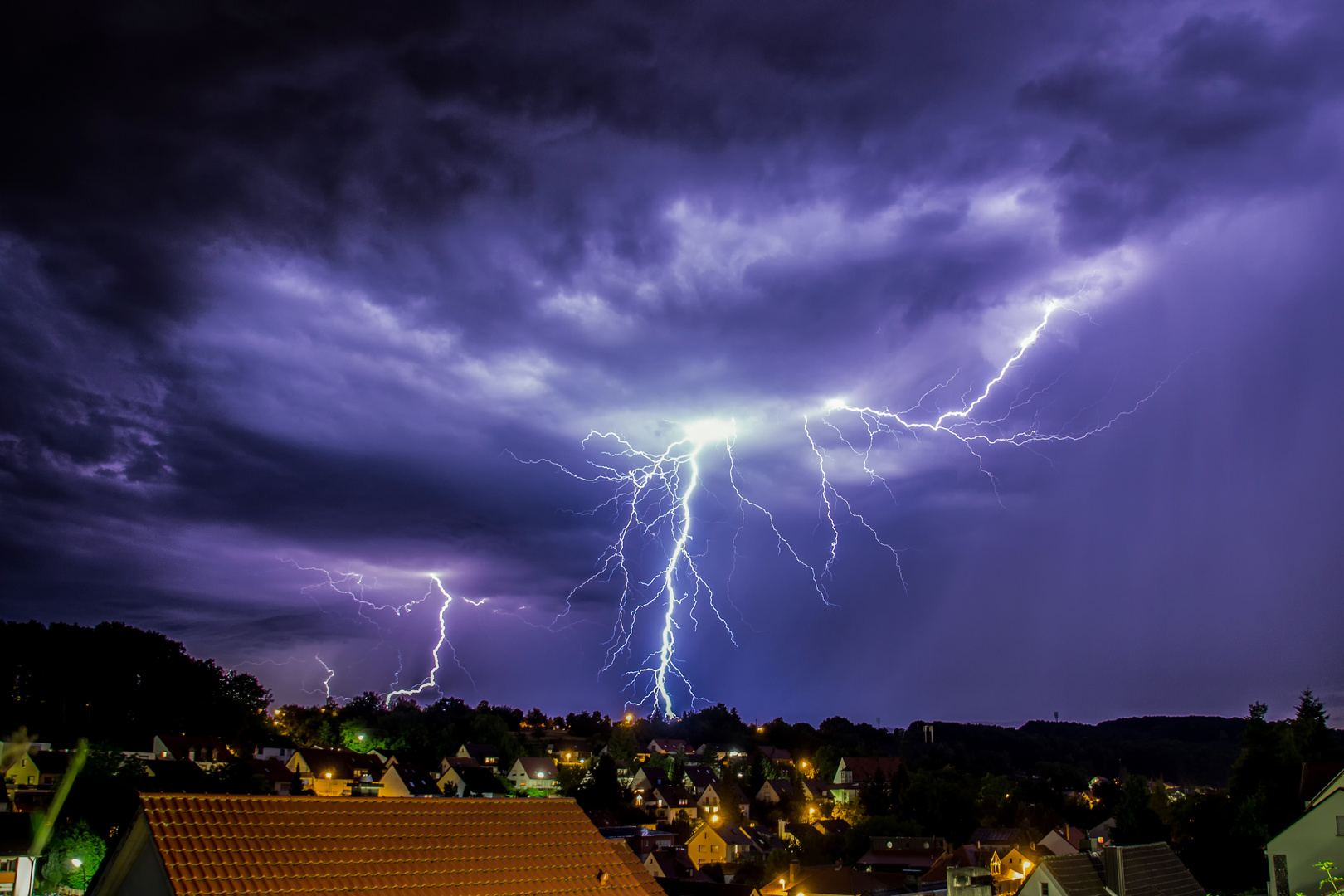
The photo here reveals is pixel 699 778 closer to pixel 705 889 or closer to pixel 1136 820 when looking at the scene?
pixel 1136 820

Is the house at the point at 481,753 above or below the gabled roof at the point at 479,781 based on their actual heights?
above

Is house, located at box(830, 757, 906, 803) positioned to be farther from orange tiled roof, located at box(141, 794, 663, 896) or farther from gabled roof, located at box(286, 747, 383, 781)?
orange tiled roof, located at box(141, 794, 663, 896)

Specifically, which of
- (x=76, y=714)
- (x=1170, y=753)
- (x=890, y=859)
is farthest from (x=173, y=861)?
(x=1170, y=753)

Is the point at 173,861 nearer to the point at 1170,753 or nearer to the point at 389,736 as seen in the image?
the point at 389,736

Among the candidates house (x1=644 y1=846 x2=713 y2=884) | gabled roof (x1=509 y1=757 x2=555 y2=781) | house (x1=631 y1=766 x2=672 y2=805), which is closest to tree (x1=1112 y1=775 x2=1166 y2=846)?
house (x1=644 y1=846 x2=713 y2=884)

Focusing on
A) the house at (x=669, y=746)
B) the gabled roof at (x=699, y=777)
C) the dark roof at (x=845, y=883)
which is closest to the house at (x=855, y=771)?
the gabled roof at (x=699, y=777)

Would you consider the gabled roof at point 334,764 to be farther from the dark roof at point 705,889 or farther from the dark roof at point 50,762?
the dark roof at point 705,889
